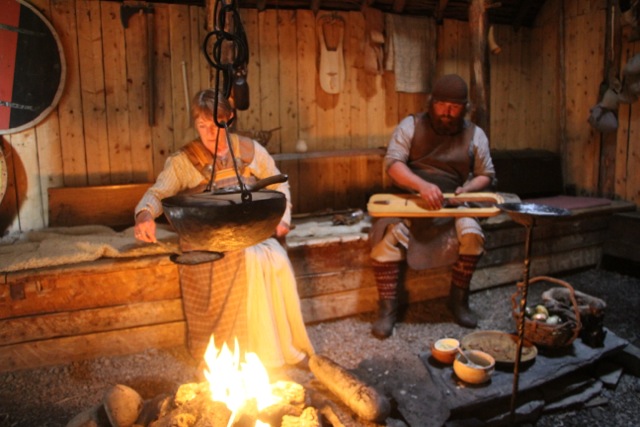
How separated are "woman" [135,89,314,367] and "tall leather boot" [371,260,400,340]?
2.68 feet

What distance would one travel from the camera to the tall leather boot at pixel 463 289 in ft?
12.8

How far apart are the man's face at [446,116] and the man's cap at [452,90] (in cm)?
4

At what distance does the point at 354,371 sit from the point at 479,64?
365 cm

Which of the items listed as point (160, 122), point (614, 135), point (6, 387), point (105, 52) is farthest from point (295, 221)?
point (614, 135)

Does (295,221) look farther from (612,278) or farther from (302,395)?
(612,278)

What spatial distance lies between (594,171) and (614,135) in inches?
19.0

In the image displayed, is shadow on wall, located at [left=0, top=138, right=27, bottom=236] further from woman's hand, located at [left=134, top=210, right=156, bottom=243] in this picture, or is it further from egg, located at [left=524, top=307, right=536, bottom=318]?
egg, located at [left=524, top=307, right=536, bottom=318]

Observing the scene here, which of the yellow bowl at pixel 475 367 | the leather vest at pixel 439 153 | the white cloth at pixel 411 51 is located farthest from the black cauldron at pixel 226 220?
the white cloth at pixel 411 51

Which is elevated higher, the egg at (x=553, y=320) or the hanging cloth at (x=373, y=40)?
the hanging cloth at (x=373, y=40)

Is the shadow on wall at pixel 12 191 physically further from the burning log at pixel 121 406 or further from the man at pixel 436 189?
the man at pixel 436 189

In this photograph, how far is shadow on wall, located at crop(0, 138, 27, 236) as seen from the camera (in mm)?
4352

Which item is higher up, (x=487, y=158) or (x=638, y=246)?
(x=487, y=158)

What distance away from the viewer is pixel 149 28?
182 inches

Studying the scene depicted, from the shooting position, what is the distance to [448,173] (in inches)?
163
